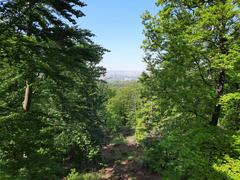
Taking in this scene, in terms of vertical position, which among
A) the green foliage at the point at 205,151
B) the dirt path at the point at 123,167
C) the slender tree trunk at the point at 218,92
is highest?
the slender tree trunk at the point at 218,92

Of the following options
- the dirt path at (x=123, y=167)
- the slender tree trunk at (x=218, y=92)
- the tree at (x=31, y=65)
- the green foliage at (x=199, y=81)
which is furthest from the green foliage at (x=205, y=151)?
the dirt path at (x=123, y=167)

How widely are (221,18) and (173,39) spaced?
6.11ft

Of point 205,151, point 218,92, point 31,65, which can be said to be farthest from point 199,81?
point 31,65

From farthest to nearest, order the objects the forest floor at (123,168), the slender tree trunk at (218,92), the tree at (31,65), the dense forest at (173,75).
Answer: the forest floor at (123,168)
the slender tree trunk at (218,92)
the dense forest at (173,75)
the tree at (31,65)

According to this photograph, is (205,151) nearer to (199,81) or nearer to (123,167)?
(199,81)

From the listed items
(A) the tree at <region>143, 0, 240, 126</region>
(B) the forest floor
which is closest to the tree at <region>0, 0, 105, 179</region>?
(A) the tree at <region>143, 0, 240, 126</region>

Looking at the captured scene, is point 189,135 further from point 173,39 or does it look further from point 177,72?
point 173,39

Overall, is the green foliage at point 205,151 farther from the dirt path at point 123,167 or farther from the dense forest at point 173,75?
the dirt path at point 123,167

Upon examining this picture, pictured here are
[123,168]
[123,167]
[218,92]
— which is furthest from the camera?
[123,167]

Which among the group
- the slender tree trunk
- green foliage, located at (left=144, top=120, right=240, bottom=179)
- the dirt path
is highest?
the slender tree trunk

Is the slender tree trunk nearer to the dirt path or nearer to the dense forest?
the dense forest

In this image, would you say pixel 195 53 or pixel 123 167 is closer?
pixel 195 53

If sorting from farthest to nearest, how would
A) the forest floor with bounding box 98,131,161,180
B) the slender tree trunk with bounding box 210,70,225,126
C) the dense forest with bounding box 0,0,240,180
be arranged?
the forest floor with bounding box 98,131,161,180 < the slender tree trunk with bounding box 210,70,225,126 < the dense forest with bounding box 0,0,240,180

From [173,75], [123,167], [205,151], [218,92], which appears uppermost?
[173,75]
